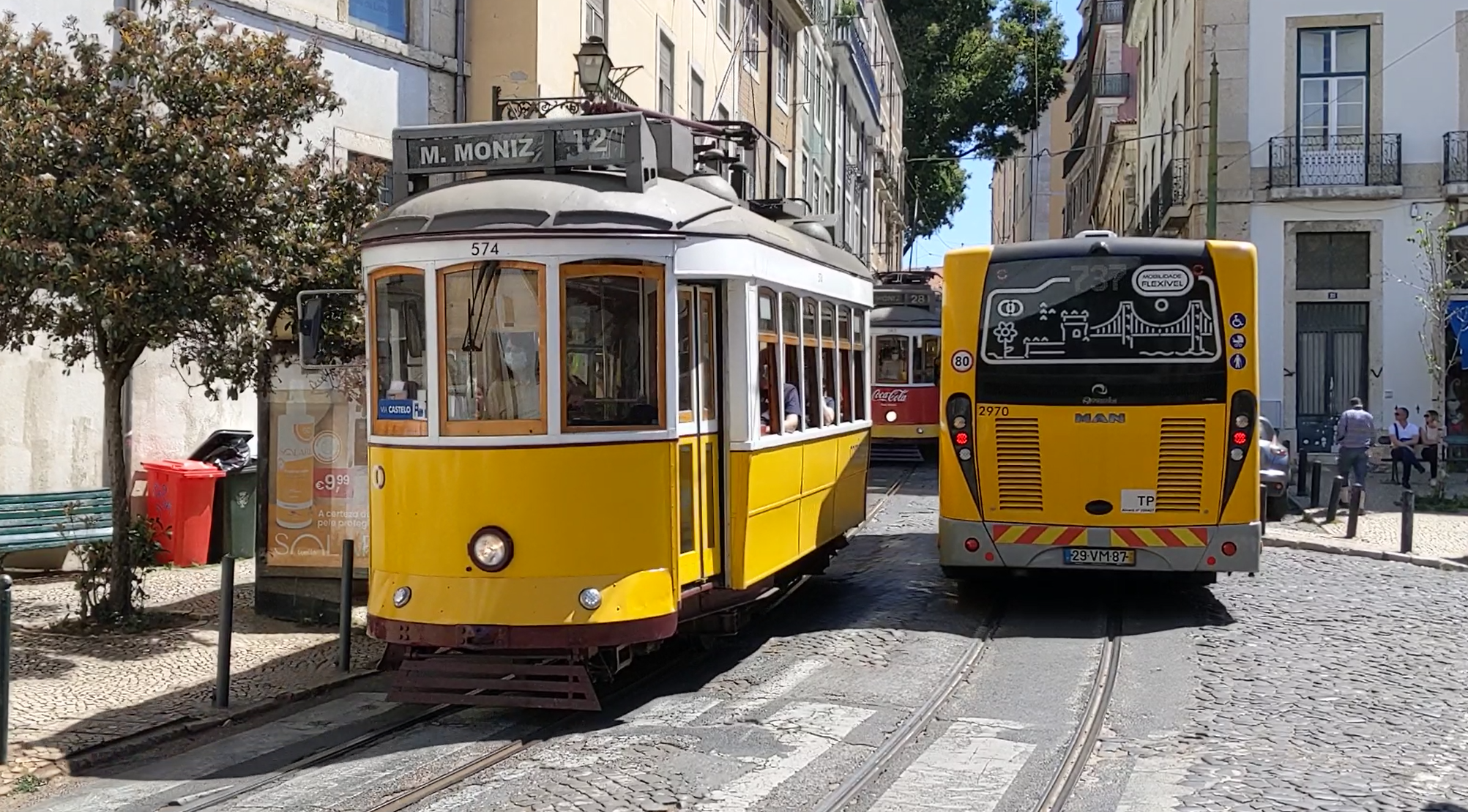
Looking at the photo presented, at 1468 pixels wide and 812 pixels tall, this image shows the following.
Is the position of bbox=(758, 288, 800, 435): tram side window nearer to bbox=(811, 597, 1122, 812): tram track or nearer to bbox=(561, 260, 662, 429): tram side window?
bbox=(561, 260, 662, 429): tram side window

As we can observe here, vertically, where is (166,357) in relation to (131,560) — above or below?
above

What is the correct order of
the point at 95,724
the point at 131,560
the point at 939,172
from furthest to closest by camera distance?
1. the point at 939,172
2. the point at 131,560
3. the point at 95,724

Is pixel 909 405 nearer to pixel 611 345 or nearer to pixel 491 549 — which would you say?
pixel 611 345

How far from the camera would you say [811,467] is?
10.4m

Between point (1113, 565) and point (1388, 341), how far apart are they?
18406 millimetres

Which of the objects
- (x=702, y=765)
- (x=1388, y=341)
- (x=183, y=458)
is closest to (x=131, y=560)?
(x=183, y=458)

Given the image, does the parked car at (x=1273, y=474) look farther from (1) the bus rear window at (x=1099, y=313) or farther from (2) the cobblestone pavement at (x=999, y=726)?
(1) the bus rear window at (x=1099, y=313)

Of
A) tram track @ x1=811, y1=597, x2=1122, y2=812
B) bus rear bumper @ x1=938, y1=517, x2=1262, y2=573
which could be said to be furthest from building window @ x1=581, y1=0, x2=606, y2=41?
tram track @ x1=811, y1=597, x2=1122, y2=812

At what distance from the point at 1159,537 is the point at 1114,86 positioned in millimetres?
47669

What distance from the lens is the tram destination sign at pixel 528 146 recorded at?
26.5 feet

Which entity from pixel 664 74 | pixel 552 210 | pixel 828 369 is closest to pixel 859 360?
pixel 828 369

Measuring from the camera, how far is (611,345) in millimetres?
7809

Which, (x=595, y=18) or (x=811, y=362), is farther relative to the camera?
(x=595, y=18)

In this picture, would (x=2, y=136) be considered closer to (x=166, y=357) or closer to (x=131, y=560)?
(x=131, y=560)
